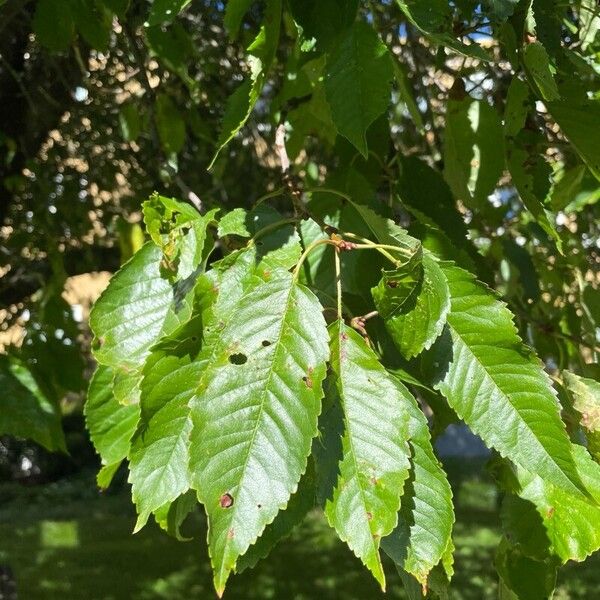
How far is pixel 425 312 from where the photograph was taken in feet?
3.14

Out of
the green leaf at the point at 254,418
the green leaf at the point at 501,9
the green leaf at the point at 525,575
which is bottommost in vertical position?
the green leaf at the point at 525,575

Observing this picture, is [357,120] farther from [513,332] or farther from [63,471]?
[63,471]

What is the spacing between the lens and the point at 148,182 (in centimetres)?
375

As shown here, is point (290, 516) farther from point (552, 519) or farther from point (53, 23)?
point (53, 23)

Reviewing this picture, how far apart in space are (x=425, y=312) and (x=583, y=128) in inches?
16.4

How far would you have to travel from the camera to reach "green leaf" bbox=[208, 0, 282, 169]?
105 centimetres

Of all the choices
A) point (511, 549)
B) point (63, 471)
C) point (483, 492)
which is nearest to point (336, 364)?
point (511, 549)

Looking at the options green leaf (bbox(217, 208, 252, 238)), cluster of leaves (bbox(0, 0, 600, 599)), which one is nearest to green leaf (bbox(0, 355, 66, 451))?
cluster of leaves (bbox(0, 0, 600, 599))

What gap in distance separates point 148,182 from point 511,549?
2.87 metres

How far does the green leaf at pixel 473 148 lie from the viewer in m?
1.39

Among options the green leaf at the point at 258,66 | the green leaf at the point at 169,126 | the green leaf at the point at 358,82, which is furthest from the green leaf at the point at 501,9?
the green leaf at the point at 169,126

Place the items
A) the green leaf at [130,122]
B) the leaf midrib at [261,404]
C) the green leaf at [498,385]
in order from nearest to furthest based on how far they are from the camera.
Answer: the leaf midrib at [261,404], the green leaf at [498,385], the green leaf at [130,122]

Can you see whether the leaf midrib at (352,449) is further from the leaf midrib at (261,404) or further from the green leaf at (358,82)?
the green leaf at (358,82)

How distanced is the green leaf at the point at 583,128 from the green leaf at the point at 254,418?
0.50 m
